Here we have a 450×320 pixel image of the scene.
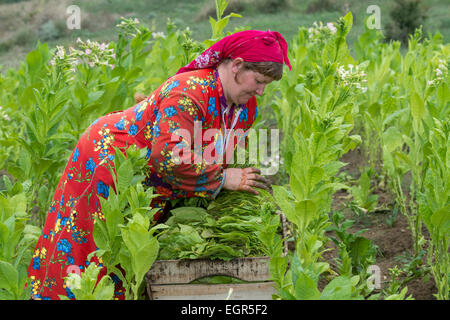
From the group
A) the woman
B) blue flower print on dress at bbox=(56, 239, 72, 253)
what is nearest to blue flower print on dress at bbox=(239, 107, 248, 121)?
the woman

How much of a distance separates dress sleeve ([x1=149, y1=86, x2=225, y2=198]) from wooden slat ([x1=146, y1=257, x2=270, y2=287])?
0.46 m

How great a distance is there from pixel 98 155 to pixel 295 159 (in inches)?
41.4

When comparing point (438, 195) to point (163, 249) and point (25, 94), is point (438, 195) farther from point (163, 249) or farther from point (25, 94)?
point (25, 94)

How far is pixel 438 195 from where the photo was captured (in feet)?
8.57

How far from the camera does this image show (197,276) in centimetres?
238

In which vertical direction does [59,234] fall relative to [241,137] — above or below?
below

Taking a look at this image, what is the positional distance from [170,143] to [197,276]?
0.59 meters

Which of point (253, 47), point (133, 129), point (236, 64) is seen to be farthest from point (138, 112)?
point (253, 47)

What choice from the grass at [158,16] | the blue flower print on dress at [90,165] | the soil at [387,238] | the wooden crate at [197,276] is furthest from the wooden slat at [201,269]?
the grass at [158,16]

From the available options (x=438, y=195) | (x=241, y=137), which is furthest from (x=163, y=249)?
(x=438, y=195)

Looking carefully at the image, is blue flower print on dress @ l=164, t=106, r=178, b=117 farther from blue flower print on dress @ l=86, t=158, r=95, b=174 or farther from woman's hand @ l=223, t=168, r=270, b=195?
blue flower print on dress @ l=86, t=158, r=95, b=174

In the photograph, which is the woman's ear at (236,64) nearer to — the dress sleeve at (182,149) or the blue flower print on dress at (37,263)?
the dress sleeve at (182,149)

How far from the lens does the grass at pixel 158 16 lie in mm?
Result: 12297
